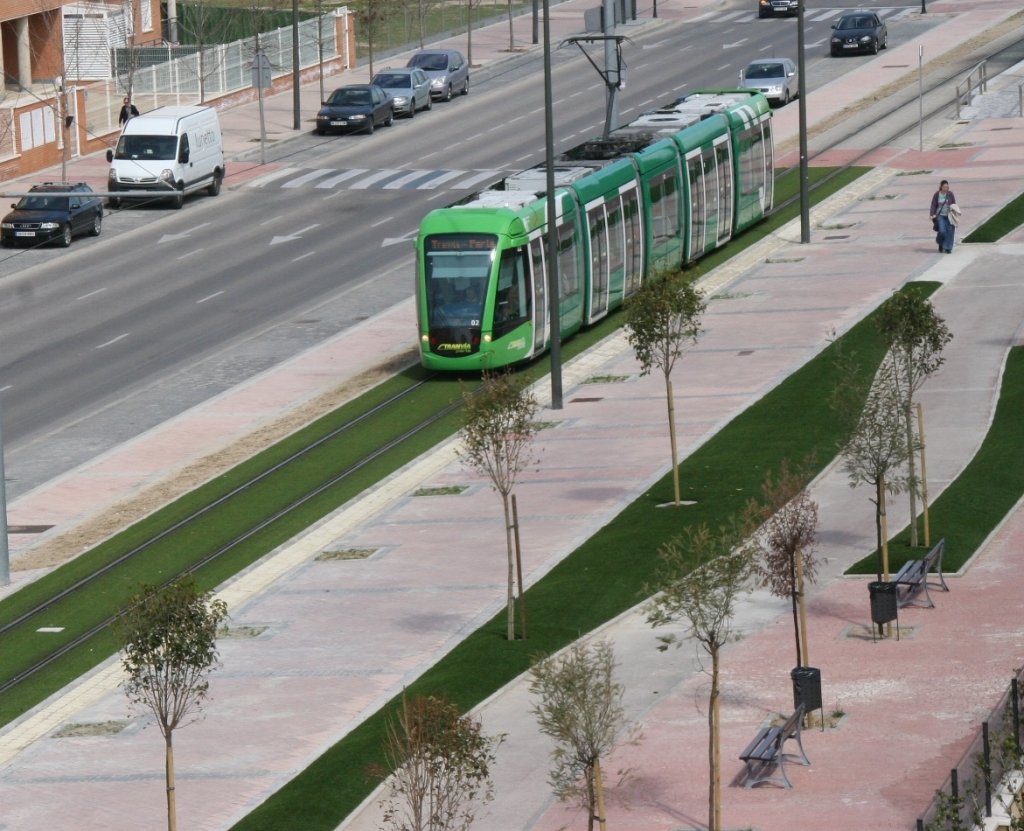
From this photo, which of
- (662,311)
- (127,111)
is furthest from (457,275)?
(127,111)

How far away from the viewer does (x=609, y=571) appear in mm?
29344

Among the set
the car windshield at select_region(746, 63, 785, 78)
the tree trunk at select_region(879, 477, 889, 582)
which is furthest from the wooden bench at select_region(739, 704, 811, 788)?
the car windshield at select_region(746, 63, 785, 78)

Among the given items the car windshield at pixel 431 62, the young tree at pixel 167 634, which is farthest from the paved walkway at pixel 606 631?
the car windshield at pixel 431 62

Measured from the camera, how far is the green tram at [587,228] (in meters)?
40.3

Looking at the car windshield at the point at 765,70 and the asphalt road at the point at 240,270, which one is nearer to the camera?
the asphalt road at the point at 240,270

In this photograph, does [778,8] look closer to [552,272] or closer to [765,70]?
[765,70]

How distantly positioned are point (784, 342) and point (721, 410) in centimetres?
511

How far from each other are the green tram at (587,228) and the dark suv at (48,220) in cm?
1510

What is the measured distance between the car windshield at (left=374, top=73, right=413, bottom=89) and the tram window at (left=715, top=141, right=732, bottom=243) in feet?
80.1

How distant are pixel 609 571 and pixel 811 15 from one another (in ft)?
220


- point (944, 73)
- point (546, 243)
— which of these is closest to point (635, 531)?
point (546, 243)

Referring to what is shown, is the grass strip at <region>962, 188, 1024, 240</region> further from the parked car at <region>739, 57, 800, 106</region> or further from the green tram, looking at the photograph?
the parked car at <region>739, 57, 800, 106</region>

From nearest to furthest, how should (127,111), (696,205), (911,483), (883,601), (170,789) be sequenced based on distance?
(170,789) → (883,601) → (911,483) → (696,205) → (127,111)

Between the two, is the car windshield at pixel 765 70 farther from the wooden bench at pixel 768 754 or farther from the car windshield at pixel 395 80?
the wooden bench at pixel 768 754
